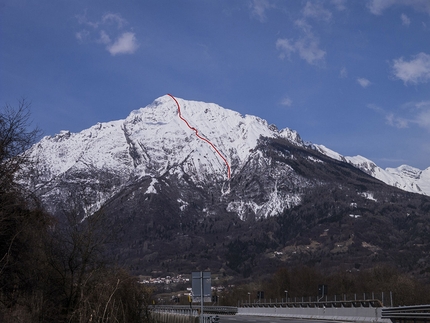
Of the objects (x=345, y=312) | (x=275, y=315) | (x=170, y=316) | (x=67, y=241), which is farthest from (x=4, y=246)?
(x=275, y=315)

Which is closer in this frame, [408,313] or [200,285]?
[200,285]

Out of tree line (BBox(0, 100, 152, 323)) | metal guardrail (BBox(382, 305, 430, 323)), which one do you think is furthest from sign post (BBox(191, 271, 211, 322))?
metal guardrail (BBox(382, 305, 430, 323))

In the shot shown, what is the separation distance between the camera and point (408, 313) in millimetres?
27281

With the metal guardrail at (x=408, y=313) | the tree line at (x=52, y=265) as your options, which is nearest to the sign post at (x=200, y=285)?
the tree line at (x=52, y=265)

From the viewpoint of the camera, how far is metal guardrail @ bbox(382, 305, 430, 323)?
84.3ft

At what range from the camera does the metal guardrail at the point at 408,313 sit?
84.3 ft

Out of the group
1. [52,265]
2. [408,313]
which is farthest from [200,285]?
[408,313]

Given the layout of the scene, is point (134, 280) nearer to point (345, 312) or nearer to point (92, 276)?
point (92, 276)

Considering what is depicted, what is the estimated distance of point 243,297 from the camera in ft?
387

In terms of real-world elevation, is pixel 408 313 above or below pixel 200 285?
below

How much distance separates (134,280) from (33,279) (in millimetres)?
4303

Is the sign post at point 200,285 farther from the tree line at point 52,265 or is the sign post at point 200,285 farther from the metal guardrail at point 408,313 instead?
the metal guardrail at point 408,313

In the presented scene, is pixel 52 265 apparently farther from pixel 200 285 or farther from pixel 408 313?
pixel 408 313

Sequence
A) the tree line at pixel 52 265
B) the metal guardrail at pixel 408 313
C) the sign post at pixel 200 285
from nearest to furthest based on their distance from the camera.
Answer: the tree line at pixel 52 265 → the sign post at pixel 200 285 → the metal guardrail at pixel 408 313
